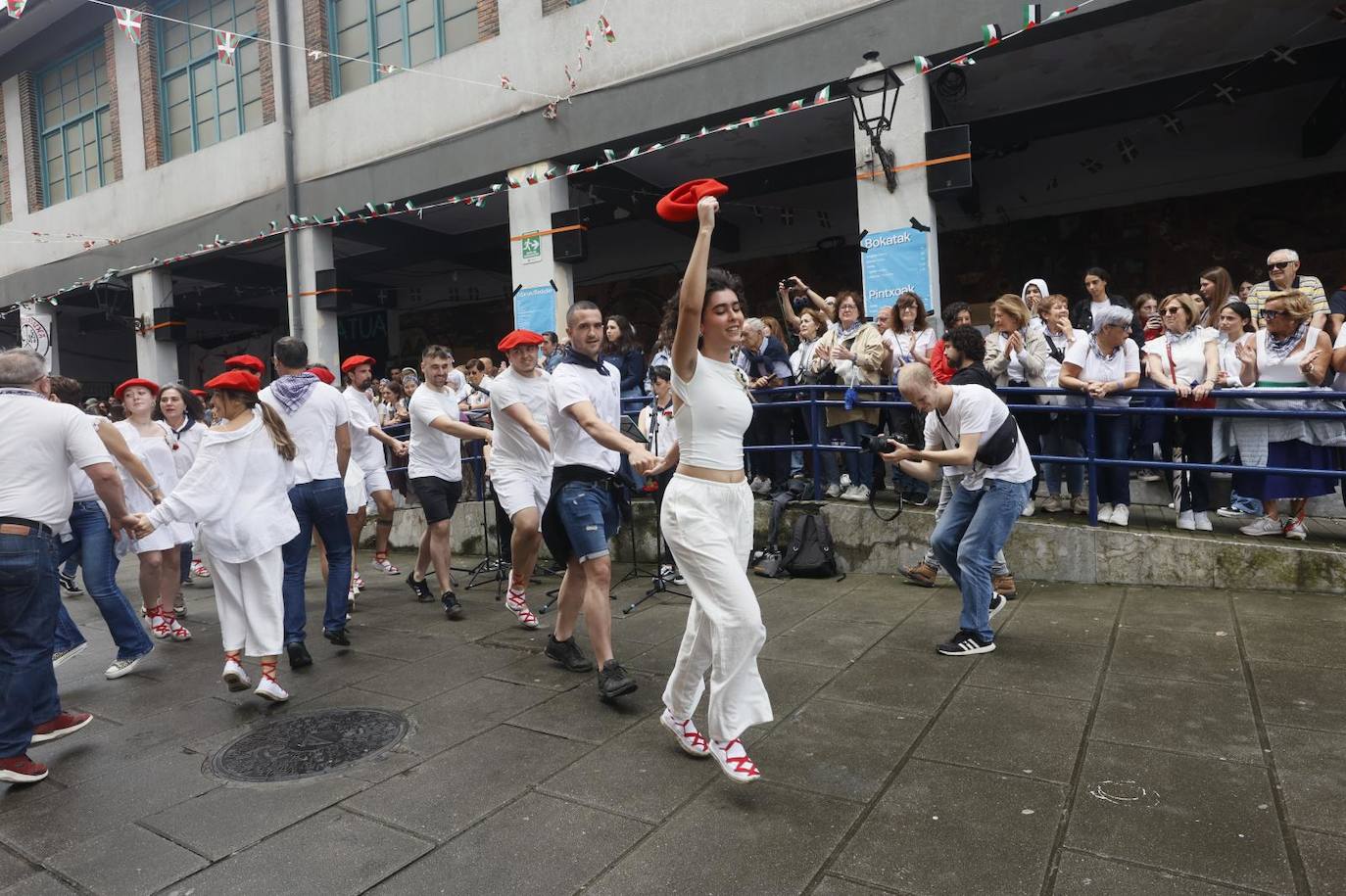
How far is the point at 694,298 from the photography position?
309cm

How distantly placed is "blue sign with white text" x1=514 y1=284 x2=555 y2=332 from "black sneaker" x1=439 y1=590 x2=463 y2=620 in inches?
259

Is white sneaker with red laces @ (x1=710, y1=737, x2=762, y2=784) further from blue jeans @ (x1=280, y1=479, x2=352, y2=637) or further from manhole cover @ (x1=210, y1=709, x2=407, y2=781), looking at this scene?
blue jeans @ (x1=280, y1=479, x2=352, y2=637)

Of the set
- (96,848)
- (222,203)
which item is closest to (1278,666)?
(96,848)

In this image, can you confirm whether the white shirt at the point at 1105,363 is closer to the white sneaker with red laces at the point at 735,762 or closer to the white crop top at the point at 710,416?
the white crop top at the point at 710,416

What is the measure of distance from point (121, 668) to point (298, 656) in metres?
1.22

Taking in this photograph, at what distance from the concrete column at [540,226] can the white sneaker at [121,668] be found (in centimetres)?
776

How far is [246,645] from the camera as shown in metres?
4.59

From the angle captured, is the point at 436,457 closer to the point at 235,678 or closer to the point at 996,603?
the point at 235,678

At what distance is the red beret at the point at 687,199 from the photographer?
3.07 meters

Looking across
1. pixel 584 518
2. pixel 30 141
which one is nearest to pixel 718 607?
pixel 584 518

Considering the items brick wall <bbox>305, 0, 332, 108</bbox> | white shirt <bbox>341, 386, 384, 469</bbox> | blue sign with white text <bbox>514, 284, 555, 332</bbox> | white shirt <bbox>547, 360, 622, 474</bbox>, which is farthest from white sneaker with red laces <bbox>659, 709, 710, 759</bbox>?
brick wall <bbox>305, 0, 332, 108</bbox>

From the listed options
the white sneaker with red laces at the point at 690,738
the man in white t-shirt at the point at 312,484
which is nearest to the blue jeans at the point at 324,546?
the man in white t-shirt at the point at 312,484

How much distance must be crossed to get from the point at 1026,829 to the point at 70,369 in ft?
95.0

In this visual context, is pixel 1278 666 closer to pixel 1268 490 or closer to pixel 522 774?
pixel 1268 490
